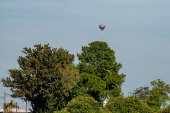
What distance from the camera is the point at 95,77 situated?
6900cm

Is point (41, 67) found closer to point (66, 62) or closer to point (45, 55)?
point (45, 55)

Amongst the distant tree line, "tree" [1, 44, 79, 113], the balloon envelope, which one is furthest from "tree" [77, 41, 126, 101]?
the balloon envelope

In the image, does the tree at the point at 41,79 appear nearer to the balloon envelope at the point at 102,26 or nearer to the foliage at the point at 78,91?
the foliage at the point at 78,91

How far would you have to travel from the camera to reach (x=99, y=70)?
7144cm

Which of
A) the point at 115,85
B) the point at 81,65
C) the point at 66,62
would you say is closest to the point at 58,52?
the point at 66,62

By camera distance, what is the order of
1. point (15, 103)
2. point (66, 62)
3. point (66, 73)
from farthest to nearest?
1. point (15, 103)
2. point (66, 62)
3. point (66, 73)

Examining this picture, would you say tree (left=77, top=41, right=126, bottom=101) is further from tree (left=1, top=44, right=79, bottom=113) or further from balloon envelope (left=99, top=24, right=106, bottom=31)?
balloon envelope (left=99, top=24, right=106, bottom=31)

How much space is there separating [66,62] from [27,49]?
7.18 metres

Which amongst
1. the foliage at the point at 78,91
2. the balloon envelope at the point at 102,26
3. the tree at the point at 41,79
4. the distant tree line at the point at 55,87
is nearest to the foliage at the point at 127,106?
the distant tree line at the point at 55,87

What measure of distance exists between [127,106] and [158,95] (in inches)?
858

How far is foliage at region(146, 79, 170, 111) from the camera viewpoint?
7212cm

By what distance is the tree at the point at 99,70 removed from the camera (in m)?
68.3

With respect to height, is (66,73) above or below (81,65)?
below

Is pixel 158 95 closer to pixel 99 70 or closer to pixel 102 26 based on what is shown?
pixel 99 70
